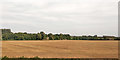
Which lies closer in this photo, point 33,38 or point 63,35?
point 33,38

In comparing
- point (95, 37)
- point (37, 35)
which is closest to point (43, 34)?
point (37, 35)

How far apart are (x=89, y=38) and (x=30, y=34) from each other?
1979 inches

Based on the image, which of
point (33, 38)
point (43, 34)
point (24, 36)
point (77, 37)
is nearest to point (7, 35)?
point (24, 36)

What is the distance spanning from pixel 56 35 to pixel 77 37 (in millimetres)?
19778

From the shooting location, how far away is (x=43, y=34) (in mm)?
122438

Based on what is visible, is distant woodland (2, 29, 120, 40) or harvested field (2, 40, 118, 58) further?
distant woodland (2, 29, 120, 40)

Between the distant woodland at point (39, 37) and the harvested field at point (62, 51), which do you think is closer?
the harvested field at point (62, 51)

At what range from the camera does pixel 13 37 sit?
116 metres

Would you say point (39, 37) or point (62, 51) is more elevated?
point (39, 37)

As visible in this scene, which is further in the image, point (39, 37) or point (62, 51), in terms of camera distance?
point (39, 37)

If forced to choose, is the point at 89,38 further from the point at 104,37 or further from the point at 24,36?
the point at 24,36

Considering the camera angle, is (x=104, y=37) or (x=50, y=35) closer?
(x=104, y=37)

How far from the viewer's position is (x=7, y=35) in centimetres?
11519

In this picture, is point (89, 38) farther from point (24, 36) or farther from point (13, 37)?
point (13, 37)
